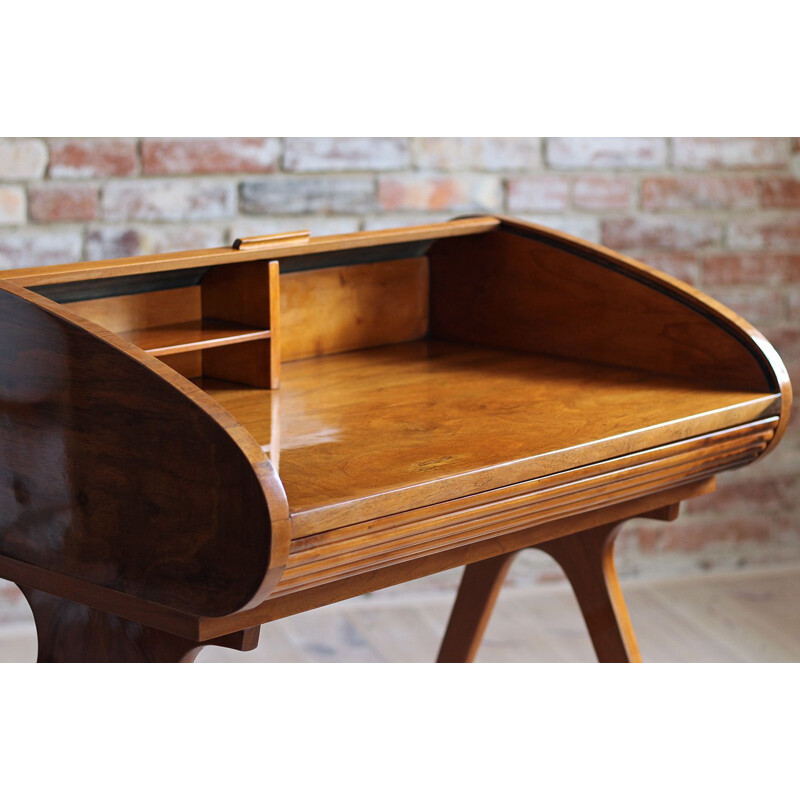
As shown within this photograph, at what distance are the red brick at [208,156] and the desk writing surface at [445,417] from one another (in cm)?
74

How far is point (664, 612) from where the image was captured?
252 centimetres

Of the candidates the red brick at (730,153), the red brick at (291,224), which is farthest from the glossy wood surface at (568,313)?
the red brick at (730,153)

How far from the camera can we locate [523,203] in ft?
8.01

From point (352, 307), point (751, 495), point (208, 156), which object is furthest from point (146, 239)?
point (751, 495)

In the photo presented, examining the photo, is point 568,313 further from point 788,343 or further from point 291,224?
point 788,343

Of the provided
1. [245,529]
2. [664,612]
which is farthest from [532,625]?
[245,529]

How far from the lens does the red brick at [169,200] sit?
2197mm

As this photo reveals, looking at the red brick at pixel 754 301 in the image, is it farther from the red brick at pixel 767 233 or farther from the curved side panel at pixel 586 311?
the curved side panel at pixel 586 311

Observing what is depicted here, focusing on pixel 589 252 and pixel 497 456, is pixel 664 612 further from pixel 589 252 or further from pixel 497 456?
pixel 497 456

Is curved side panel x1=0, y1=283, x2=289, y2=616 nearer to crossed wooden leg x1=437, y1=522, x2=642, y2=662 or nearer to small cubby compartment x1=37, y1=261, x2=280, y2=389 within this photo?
small cubby compartment x1=37, y1=261, x2=280, y2=389

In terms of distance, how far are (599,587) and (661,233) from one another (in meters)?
1.07

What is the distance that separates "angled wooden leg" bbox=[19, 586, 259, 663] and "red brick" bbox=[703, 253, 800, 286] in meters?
1.69

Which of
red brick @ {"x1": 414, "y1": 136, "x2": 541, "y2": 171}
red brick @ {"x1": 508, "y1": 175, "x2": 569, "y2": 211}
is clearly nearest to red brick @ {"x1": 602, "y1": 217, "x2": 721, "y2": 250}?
red brick @ {"x1": 508, "y1": 175, "x2": 569, "y2": 211}

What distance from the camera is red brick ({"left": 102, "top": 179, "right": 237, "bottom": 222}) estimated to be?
2197mm
